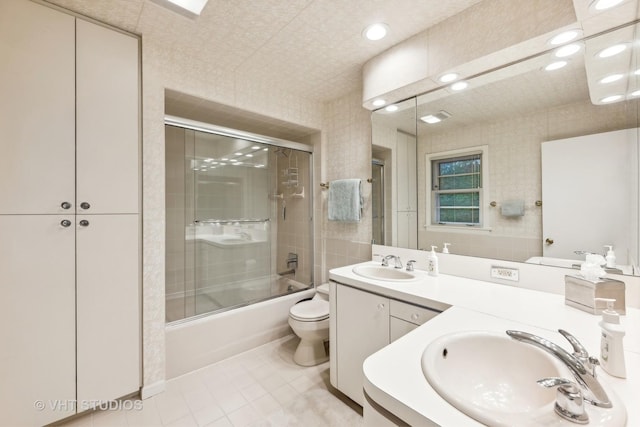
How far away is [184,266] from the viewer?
2752 millimetres

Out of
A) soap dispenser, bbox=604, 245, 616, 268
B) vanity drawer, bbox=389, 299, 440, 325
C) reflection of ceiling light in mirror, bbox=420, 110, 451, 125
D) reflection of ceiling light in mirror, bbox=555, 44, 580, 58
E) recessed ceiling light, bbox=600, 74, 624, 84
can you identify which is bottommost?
vanity drawer, bbox=389, 299, 440, 325

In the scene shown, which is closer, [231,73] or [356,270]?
[356,270]

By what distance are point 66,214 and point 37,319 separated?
22.8 inches

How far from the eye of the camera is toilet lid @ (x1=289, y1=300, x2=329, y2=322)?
207 centimetres

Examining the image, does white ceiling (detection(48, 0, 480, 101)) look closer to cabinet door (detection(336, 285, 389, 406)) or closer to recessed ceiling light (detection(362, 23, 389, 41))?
recessed ceiling light (detection(362, 23, 389, 41))

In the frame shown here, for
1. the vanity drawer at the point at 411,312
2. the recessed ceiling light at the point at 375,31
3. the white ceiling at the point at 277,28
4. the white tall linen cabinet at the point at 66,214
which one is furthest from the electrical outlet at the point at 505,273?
the white tall linen cabinet at the point at 66,214

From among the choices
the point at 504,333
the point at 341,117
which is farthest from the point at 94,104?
the point at 504,333

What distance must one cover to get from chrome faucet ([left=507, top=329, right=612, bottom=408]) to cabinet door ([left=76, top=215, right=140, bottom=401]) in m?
2.06

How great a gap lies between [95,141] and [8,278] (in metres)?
0.84

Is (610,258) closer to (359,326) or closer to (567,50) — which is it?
(567,50)

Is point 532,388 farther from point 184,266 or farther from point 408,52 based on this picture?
point 184,266

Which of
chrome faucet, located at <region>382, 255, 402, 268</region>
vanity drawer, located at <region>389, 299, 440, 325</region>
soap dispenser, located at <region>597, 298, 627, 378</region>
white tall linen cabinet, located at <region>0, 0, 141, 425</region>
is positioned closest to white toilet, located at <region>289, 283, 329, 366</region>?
chrome faucet, located at <region>382, 255, 402, 268</region>

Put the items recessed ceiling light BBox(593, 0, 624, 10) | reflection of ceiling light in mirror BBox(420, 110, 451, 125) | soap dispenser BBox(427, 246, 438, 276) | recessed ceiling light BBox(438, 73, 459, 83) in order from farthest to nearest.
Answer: reflection of ceiling light in mirror BBox(420, 110, 451, 125)
soap dispenser BBox(427, 246, 438, 276)
recessed ceiling light BBox(438, 73, 459, 83)
recessed ceiling light BBox(593, 0, 624, 10)

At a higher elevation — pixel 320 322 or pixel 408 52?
pixel 408 52
